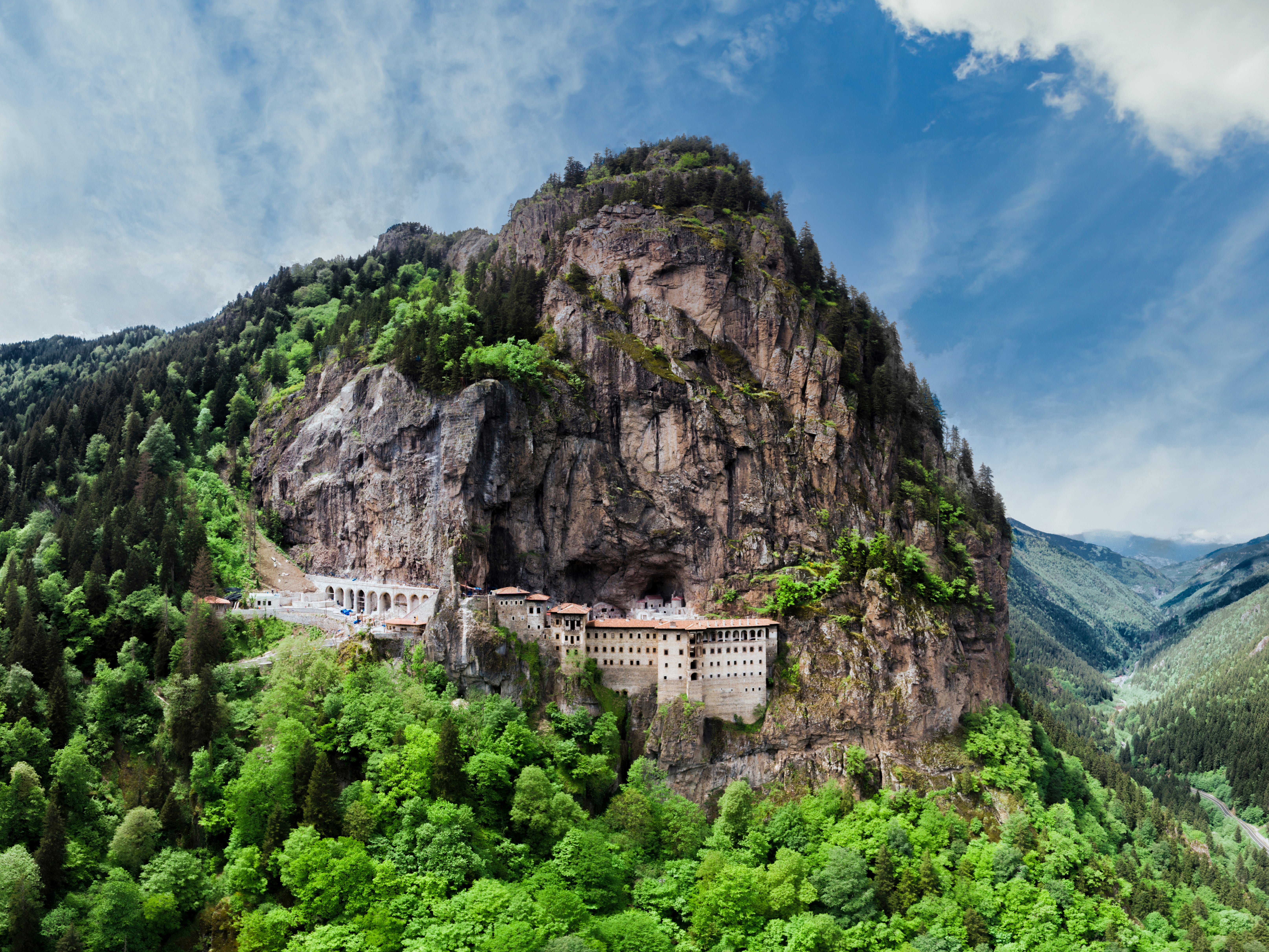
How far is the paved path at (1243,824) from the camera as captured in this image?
124m

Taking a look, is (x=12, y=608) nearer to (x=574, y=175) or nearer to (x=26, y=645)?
(x=26, y=645)

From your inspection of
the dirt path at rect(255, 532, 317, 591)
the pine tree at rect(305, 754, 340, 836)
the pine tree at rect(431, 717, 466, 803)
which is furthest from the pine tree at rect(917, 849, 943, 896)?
the dirt path at rect(255, 532, 317, 591)

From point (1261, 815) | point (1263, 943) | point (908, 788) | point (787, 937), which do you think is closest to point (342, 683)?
point (787, 937)

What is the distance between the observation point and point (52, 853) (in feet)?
161

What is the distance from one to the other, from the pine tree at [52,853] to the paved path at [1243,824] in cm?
14799

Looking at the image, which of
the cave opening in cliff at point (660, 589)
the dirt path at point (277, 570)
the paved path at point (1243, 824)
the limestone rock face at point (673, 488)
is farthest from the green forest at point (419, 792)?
the paved path at point (1243, 824)

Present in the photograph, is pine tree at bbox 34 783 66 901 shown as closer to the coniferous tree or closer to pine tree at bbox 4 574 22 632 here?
the coniferous tree

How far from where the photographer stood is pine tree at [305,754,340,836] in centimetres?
5284

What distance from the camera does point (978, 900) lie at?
6116 centimetres

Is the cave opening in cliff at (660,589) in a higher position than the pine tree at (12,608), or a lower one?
higher

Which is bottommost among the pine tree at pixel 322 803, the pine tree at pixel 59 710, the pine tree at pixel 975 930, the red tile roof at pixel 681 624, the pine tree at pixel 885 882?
the pine tree at pixel 975 930

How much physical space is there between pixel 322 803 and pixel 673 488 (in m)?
42.7

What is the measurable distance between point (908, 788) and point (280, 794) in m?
49.9

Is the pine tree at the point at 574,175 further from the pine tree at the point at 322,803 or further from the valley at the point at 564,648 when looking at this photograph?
the pine tree at the point at 322,803
